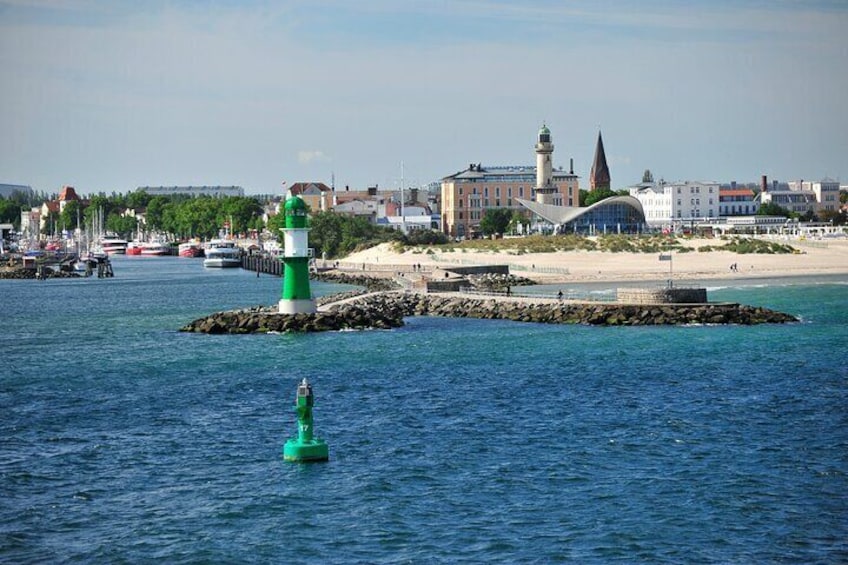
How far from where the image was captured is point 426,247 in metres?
127

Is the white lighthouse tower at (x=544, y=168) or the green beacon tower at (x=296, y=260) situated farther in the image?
the white lighthouse tower at (x=544, y=168)

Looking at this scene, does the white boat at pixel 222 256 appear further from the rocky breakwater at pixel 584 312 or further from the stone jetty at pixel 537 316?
the stone jetty at pixel 537 316

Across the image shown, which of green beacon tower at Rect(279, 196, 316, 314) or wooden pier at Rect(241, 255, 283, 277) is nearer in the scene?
green beacon tower at Rect(279, 196, 316, 314)

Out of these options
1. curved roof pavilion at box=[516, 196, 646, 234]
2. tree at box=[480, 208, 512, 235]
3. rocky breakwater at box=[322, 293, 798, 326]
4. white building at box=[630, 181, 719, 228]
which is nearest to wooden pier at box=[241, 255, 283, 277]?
tree at box=[480, 208, 512, 235]

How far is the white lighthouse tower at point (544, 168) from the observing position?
163000 mm

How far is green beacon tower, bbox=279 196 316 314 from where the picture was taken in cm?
5706

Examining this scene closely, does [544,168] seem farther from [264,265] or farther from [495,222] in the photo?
[264,265]

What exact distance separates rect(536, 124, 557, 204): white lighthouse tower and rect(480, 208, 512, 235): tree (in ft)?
24.9

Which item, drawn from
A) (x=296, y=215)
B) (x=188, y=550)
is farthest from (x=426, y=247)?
(x=188, y=550)

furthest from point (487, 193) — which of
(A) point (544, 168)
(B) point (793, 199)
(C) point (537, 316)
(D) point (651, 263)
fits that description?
(C) point (537, 316)

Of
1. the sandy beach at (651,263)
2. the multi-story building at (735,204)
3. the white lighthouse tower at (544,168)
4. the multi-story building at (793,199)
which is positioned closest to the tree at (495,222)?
the white lighthouse tower at (544,168)

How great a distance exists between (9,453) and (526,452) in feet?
36.7

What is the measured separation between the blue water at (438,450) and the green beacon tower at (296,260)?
3.79m

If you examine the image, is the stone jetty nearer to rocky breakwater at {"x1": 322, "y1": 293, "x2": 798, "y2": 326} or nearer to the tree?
rocky breakwater at {"x1": 322, "y1": 293, "x2": 798, "y2": 326}
